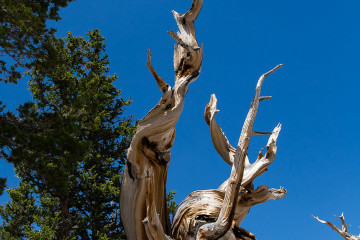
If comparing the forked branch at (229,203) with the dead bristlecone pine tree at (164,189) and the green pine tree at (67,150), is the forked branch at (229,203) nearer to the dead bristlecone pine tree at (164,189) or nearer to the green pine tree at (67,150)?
the dead bristlecone pine tree at (164,189)

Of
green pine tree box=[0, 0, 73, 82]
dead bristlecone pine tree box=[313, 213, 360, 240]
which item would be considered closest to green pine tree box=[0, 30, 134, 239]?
green pine tree box=[0, 0, 73, 82]

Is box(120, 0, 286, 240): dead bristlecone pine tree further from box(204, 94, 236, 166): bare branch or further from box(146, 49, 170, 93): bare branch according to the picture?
box(204, 94, 236, 166): bare branch

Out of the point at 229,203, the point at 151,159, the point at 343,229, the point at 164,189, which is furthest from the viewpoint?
the point at 343,229

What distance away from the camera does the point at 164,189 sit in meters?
5.82

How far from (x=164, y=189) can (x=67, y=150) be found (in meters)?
2.30

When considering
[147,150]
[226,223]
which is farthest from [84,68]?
[226,223]

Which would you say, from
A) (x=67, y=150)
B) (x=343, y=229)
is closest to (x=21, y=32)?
(x=67, y=150)

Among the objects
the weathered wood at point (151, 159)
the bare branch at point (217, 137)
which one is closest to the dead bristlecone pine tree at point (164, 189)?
the weathered wood at point (151, 159)

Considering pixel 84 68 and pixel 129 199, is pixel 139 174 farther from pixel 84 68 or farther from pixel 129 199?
pixel 84 68

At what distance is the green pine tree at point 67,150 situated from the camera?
697 centimetres

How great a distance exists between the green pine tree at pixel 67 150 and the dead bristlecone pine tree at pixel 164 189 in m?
2.07

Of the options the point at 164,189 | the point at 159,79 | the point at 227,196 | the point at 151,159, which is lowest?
the point at 227,196

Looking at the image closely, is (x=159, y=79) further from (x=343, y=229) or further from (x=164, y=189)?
(x=343, y=229)

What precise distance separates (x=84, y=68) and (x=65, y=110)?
3.85 metres
